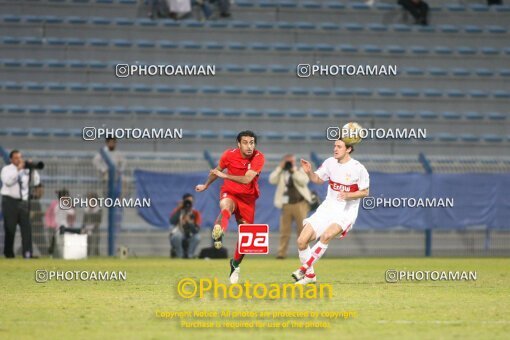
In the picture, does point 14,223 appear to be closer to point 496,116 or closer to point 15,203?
point 15,203

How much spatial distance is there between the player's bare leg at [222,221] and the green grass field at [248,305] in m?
0.94

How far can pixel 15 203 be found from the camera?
25656 millimetres

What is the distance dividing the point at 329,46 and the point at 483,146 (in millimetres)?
5387

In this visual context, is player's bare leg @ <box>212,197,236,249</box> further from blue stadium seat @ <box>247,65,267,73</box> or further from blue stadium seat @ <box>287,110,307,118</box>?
blue stadium seat @ <box>247,65,267,73</box>

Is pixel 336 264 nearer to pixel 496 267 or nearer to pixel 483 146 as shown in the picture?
pixel 496 267

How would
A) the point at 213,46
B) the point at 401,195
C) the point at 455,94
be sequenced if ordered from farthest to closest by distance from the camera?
the point at 455,94 → the point at 213,46 → the point at 401,195

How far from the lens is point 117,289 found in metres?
16.1

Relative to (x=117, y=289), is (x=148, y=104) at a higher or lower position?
higher

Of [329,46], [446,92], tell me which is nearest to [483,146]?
[446,92]

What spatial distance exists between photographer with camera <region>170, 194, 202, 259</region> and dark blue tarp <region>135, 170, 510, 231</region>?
2.31 ft

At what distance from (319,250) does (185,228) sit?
1118cm

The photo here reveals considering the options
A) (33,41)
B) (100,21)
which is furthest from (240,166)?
(100,21)

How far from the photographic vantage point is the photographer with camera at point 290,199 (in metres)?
26.8

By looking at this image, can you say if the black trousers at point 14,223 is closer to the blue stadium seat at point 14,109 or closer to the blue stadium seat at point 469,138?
the blue stadium seat at point 14,109
